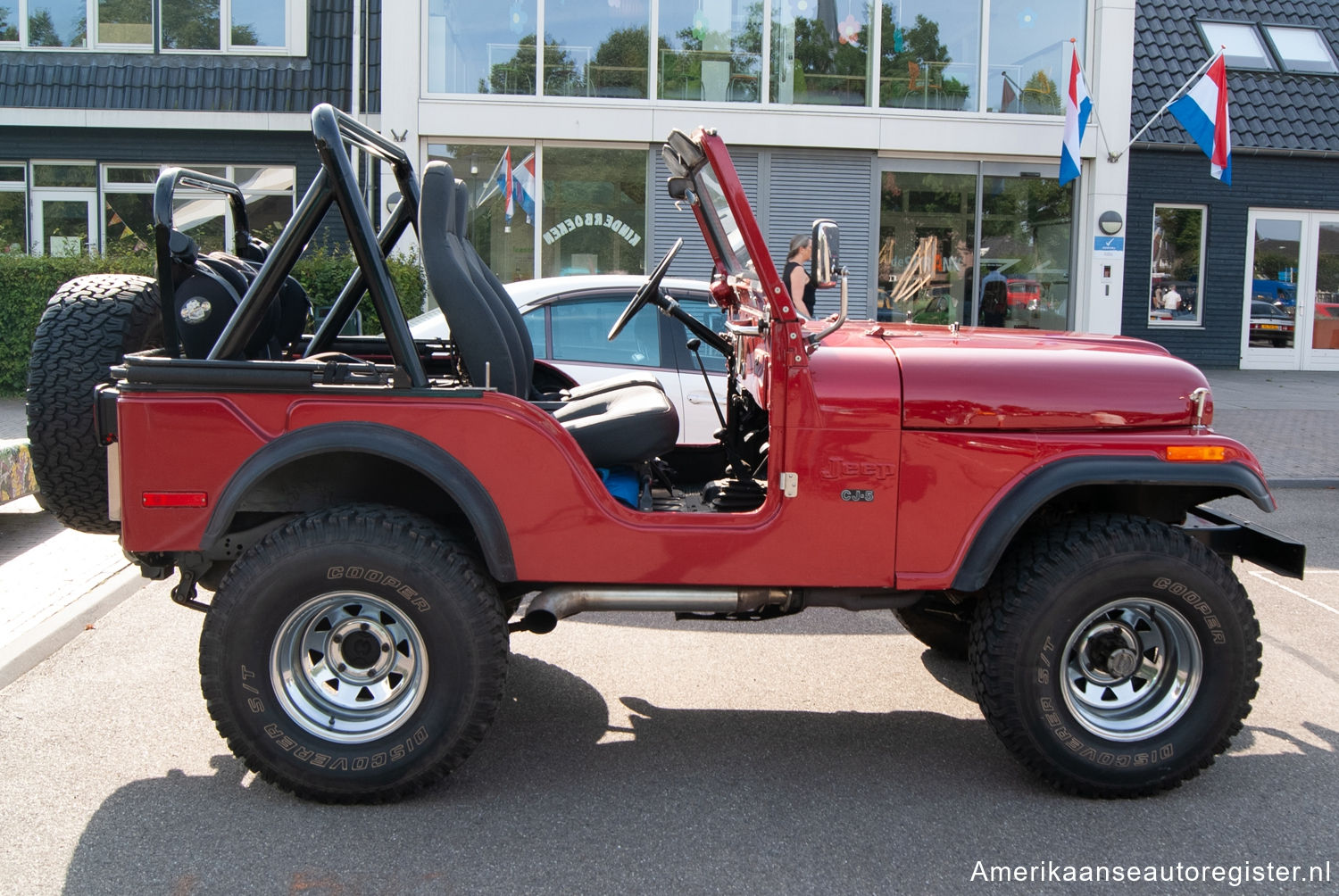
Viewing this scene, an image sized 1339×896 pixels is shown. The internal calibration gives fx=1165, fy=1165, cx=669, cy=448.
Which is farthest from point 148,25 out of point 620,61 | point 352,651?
point 352,651

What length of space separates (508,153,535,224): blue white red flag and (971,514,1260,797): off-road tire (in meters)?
12.0

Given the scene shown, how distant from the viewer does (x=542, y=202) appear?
14867mm

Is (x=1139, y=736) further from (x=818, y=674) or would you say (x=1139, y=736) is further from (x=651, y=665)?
(x=651, y=665)

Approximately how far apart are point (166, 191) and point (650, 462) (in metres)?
1.97

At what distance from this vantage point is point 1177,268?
17.8m

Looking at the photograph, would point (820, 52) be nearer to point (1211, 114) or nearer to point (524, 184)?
point (524, 184)

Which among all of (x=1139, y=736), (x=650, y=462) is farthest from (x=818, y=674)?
(x=1139, y=736)

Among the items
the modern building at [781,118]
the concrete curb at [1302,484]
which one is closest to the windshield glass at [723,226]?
the concrete curb at [1302,484]

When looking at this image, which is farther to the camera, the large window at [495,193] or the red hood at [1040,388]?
the large window at [495,193]

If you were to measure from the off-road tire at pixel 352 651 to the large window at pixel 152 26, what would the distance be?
14589mm

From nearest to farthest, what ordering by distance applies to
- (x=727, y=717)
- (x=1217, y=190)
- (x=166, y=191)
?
(x=166, y=191) → (x=727, y=717) → (x=1217, y=190)

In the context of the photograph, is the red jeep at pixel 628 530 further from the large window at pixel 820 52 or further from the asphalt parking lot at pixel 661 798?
the large window at pixel 820 52

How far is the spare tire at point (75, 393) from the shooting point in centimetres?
386

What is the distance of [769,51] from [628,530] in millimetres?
12542
